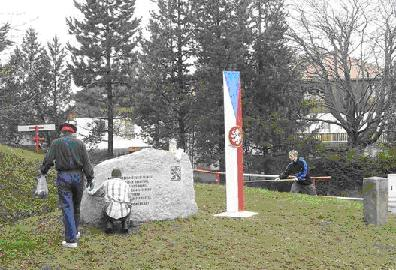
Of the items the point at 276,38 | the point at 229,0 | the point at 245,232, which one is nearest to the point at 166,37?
the point at 229,0

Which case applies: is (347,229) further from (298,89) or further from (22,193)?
(298,89)

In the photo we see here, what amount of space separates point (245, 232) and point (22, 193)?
6701 mm

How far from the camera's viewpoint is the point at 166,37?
3531 centimetres

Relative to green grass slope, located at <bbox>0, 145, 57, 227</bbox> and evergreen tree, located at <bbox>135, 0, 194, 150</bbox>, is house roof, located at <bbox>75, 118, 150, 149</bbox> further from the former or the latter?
green grass slope, located at <bbox>0, 145, 57, 227</bbox>

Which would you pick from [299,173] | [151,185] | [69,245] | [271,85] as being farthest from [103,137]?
[69,245]

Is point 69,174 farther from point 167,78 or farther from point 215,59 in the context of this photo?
point 167,78

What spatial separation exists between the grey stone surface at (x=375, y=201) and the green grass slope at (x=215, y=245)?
0.26 meters

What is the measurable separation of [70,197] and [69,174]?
1.19 feet

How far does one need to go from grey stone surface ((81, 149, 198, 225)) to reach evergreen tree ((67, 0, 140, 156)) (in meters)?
28.9

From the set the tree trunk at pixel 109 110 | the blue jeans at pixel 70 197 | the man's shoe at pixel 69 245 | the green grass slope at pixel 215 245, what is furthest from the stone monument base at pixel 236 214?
the tree trunk at pixel 109 110

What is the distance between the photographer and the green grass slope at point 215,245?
820 centimetres

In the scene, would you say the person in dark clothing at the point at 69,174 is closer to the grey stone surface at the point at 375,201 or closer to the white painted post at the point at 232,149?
the white painted post at the point at 232,149

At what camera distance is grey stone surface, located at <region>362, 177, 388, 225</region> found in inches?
468

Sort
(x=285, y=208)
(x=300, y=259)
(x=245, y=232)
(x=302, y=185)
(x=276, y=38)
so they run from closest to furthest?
(x=300, y=259)
(x=245, y=232)
(x=285, y=208)
(x=302, y=185)
(x=276, y=38)
